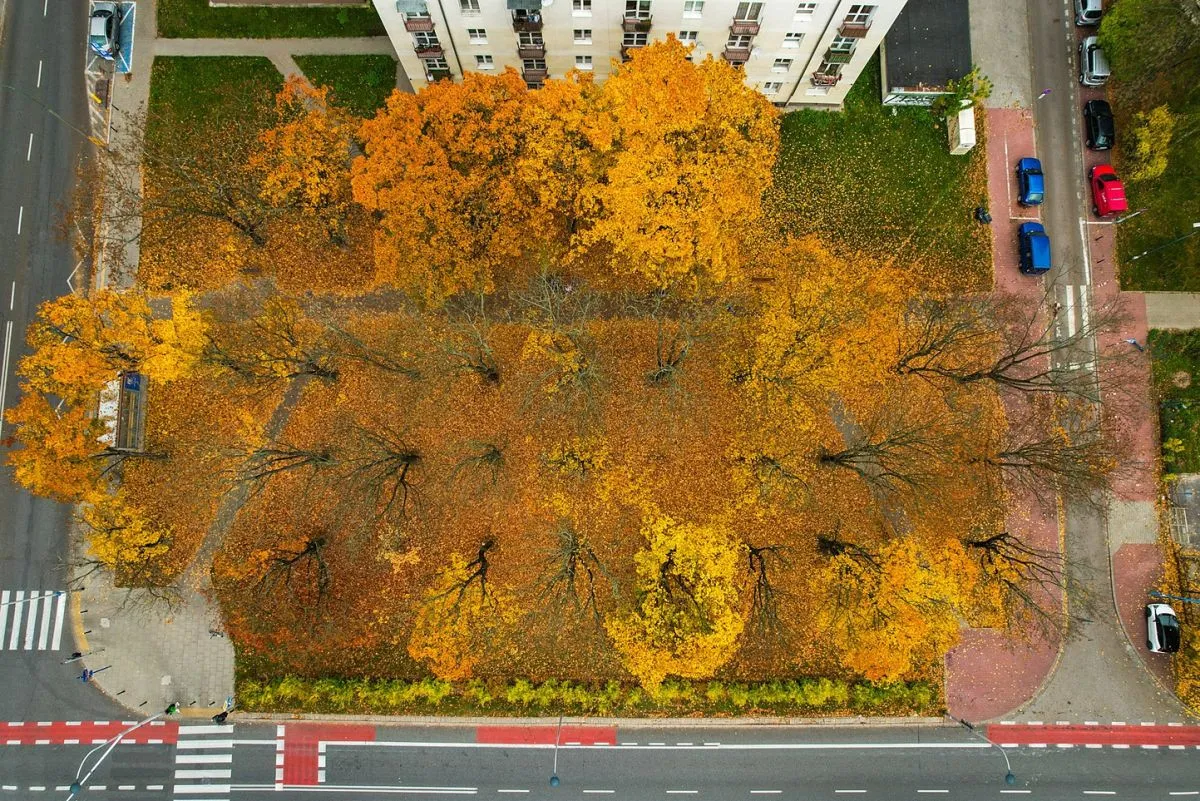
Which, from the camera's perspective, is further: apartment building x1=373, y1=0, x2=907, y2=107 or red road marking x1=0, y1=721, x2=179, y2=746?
red road marking x1=0, y1=721, x2=179, y2=746

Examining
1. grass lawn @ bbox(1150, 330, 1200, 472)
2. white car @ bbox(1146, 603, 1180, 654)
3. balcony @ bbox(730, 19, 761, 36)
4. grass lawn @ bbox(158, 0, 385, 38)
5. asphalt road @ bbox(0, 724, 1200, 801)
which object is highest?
grass lawn @ bbox(158, 0, 385, 38)

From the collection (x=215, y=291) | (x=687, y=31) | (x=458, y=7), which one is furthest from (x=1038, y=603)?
(x=215, y=291)

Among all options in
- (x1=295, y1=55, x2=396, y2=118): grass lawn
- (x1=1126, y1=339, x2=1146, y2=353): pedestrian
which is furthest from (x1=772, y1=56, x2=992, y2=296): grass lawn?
(x1=295, y1=55, x2=396, y2=118): grass lawn

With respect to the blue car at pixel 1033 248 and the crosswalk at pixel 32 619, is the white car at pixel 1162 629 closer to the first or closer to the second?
the blue car at pixel 1033 248

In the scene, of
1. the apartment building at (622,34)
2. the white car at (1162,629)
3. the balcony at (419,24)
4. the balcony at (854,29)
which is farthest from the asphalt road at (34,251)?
the white car at (1162,629)

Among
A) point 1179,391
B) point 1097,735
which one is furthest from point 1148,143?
point 1097,735

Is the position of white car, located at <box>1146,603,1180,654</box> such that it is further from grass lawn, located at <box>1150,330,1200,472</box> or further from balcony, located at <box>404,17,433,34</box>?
balcony, located at <box>404,17,433,34</box>

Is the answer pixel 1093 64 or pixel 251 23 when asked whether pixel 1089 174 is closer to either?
pixel 1093 64

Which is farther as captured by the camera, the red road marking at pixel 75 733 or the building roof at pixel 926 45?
the building roof at pixel 926 45
